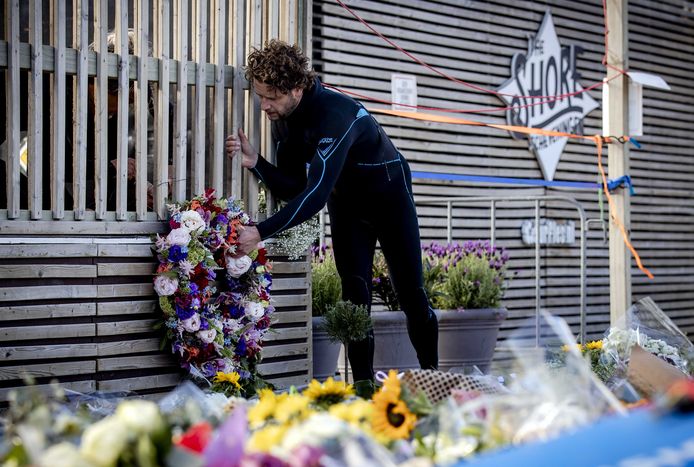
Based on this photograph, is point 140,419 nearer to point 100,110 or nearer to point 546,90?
point 100,110

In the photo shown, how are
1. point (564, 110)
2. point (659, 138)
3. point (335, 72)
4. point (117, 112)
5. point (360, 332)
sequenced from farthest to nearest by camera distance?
point (659, 138) < point (564, 110) < point (335, 72) < point (360, 332) < point (117, 112)

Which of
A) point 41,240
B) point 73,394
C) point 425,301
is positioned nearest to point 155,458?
point 73,394

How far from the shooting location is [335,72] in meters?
8.76

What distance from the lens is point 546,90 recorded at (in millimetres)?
10680

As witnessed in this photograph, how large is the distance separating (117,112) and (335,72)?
4.51m

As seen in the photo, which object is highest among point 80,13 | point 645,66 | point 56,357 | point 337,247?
point 645,66

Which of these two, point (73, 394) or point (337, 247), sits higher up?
point (337, 247)

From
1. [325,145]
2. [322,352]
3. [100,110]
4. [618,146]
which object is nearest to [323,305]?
[322,352]

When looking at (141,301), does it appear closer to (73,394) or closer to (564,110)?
(73,394)

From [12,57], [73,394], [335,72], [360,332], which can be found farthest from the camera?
[335,72]

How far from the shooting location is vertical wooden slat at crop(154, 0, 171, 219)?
179 inches

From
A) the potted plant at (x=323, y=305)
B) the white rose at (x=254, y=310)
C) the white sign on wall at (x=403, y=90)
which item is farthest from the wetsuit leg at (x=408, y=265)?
the white sign on wall at (x=403, y=90)

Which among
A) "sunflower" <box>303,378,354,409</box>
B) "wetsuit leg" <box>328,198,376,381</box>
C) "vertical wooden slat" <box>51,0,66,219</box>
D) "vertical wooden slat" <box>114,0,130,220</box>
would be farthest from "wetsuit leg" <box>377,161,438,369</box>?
"sunflower" <box>303,378,354,409</box>

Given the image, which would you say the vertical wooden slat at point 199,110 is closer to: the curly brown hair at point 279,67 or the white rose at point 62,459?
the curly brown hair at point 279,67
